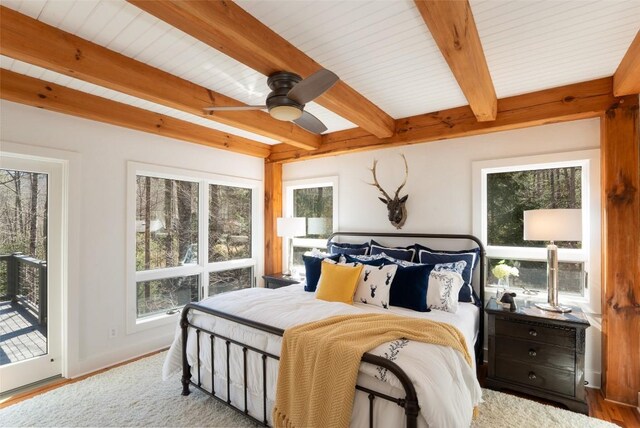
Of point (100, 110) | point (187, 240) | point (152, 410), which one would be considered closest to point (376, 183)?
point (187, 240)

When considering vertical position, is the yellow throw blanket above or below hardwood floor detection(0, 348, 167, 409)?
above

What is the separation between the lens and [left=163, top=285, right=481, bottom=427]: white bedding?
1543 mm

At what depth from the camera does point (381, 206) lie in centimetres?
407

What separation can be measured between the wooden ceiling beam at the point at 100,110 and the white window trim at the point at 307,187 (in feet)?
3.39

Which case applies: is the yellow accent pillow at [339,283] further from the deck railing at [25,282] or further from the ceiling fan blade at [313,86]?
the deck railing at [25,282]

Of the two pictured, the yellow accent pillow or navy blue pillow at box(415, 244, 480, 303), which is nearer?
the yellow accent pillow

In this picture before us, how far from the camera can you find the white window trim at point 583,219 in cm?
286

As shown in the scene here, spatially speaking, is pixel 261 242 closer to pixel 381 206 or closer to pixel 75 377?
pixel 381 206

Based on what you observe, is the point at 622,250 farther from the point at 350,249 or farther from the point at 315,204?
the point at 315,204

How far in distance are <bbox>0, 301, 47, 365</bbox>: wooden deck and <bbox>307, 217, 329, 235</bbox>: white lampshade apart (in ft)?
10.2

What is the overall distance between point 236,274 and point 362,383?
3321mm

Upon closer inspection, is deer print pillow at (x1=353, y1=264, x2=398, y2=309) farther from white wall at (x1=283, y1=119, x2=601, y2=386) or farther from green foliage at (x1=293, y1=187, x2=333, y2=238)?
green foliage at (x1=293, y1=187, x2=333, y2=238)

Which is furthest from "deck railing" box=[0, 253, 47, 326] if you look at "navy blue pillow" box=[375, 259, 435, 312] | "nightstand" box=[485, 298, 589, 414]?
"nightstand" box=[485, 298, 589, 414]

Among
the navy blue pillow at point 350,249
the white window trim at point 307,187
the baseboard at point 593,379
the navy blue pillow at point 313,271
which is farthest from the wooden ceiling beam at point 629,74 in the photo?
the white window trim at point 307,187
